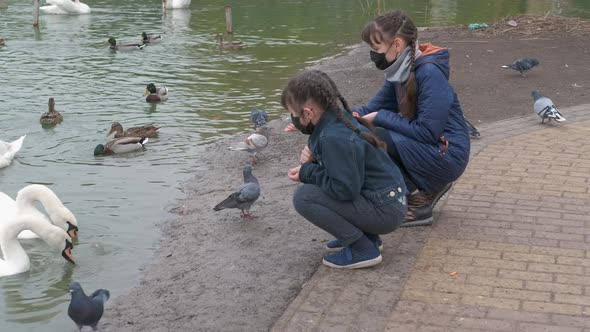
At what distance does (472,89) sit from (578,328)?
8185 millimetres

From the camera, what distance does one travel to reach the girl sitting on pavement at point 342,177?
5.04m

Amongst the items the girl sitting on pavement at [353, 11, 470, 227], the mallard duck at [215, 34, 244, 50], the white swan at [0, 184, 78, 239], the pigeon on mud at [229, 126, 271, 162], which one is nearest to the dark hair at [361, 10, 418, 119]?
the girl sitting on pavement at [353, 11, 470, 227]

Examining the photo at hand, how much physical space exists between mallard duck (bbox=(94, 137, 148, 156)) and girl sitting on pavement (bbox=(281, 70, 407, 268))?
17.3 feet

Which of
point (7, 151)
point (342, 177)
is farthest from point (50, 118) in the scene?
point (342, 177)

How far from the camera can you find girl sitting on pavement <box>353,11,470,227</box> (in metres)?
5.67

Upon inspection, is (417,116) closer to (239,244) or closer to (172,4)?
(239,244)

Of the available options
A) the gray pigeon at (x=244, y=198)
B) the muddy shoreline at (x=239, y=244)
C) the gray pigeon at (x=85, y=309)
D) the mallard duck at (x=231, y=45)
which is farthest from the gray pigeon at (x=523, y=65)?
the gray pigeon at (x=85, y=309)

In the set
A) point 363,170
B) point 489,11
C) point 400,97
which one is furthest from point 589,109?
point 489,11

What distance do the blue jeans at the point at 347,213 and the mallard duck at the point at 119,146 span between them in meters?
5.39

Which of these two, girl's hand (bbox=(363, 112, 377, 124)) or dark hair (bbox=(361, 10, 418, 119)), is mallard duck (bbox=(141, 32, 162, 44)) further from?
dark hair (bbox=(361, 10, 418, 119))

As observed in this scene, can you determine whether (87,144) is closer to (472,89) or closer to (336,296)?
(472,89)

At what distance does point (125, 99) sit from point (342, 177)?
9.19 metres

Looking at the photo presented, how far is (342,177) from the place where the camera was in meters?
5.04

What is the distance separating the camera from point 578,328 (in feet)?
14.6
